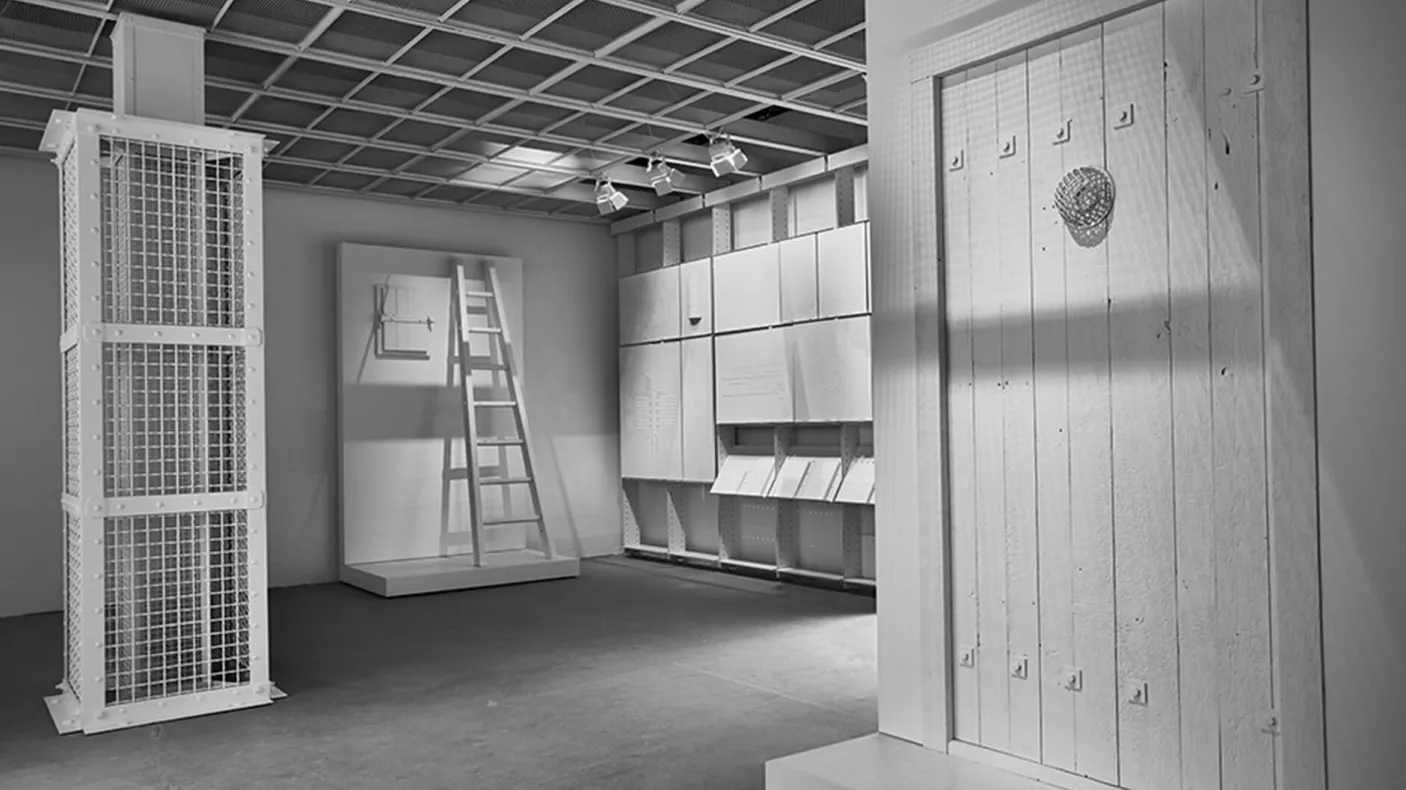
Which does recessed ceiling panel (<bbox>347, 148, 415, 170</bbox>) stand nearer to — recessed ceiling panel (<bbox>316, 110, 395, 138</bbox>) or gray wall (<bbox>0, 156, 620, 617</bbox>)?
recessed ceiling panel (<bbox>316, 110, 395, 138</bbox>)

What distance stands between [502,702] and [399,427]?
14.7ft

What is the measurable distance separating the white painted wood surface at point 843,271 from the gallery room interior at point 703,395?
0.04 m

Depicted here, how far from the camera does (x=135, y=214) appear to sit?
488 cm

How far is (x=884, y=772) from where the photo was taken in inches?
121

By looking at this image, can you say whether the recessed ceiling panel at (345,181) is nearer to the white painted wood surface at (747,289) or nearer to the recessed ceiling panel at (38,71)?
the recessed ceiling panel at (38,71)

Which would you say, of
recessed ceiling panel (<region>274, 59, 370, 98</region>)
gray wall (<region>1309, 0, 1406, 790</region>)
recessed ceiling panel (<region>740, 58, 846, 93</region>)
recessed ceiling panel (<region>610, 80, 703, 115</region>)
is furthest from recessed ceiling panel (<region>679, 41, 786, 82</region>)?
gray wall (<region>1309, 0, 1406, 790</region>)

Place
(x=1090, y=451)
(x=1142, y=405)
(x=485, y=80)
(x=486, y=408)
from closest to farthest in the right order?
(x=1142, y=405) < (x=1090, y=451) < (x=485, y=80) < (x=486, y=408)

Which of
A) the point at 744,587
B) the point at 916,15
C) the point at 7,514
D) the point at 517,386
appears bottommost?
the point at 744,587

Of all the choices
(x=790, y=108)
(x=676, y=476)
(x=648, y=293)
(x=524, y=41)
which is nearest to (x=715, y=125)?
(x=790, y=108)

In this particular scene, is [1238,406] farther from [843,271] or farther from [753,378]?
[753,378]

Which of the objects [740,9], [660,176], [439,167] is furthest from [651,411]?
[740,9]

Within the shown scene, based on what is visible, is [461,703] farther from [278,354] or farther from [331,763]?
[278,354]

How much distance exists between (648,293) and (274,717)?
5.64 metres

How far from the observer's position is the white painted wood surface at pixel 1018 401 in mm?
3078
